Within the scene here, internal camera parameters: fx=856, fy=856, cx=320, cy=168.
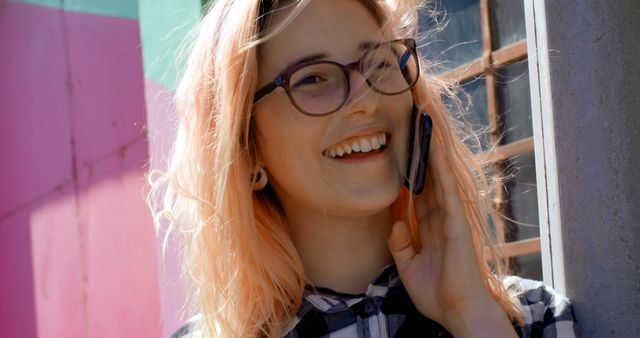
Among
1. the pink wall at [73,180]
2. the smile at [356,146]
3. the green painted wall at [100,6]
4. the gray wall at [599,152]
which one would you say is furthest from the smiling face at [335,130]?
the green painted wall at [100,6]

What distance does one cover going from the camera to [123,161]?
355cm

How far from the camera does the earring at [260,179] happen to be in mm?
1760

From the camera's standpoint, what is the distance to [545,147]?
59.2 inches

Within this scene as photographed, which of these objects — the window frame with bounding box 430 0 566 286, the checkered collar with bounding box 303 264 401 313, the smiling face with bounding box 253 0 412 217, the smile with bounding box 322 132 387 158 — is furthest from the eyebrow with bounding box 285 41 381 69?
the checkered collar with bounding box 303 264 401 313

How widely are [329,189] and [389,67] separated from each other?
26cm

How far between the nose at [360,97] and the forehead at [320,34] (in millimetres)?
65

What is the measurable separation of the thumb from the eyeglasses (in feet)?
0.85

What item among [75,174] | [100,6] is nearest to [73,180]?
[75,174]

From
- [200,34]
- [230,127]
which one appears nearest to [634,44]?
[230,127]

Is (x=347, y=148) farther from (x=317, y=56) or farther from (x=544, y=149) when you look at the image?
(x=544, y=149)

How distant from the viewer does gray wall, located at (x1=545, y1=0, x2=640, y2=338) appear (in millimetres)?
1331

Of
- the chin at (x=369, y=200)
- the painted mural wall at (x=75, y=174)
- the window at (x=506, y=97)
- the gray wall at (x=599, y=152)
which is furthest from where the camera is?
the painted mural wall at (x=75, y=174)

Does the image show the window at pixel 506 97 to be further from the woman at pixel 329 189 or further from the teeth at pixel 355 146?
the teeth at pixel 355 146

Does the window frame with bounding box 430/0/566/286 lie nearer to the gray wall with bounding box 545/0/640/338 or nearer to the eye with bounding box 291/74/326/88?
the gray wall with bounding box 545/0/640/338
